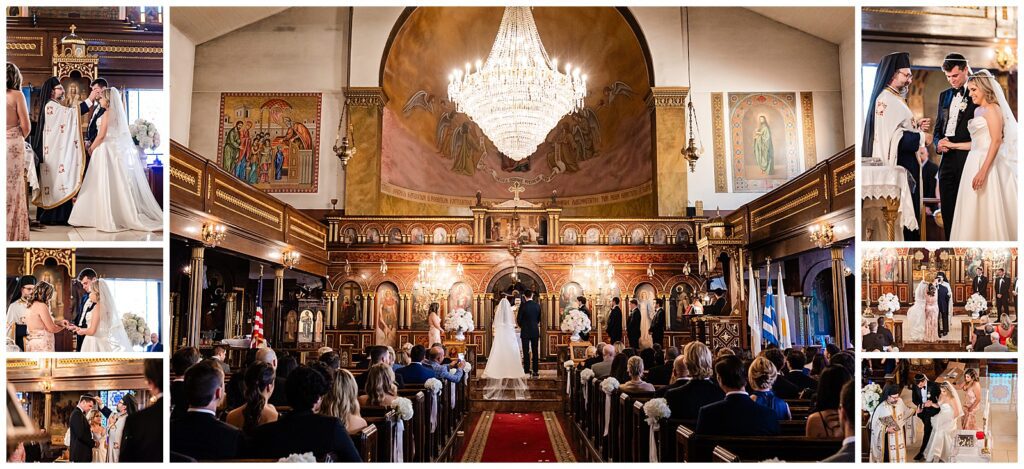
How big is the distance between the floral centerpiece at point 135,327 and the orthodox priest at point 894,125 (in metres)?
4.88

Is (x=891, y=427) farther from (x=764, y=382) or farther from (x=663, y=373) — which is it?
(x=663, y=373)

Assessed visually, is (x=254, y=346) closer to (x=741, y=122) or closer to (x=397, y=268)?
(x=397, y=268)

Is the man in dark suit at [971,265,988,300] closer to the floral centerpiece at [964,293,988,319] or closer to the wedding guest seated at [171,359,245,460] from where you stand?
the floral centerpiece at [964,293,988,319]

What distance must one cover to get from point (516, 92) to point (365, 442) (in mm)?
9124

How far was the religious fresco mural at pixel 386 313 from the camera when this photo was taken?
62.0ft

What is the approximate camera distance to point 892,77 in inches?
203

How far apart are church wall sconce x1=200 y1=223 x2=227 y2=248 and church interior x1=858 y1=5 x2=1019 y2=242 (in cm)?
957

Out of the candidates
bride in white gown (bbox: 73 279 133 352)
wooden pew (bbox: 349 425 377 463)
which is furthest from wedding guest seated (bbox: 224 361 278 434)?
bride in white gown (bbox: 73 279 133 352)

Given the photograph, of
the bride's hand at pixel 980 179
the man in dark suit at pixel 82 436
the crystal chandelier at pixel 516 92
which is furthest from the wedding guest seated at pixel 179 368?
the crystal chandelier at pixel 516 92

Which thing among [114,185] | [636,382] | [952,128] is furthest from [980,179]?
[114,185]

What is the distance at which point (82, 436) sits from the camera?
16.5ft

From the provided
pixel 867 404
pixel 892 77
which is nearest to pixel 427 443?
pixel 867 404

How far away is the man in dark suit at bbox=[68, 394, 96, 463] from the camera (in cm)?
502

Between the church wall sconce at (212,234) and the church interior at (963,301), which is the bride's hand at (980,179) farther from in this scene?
the church wall sconce at (212,234)
